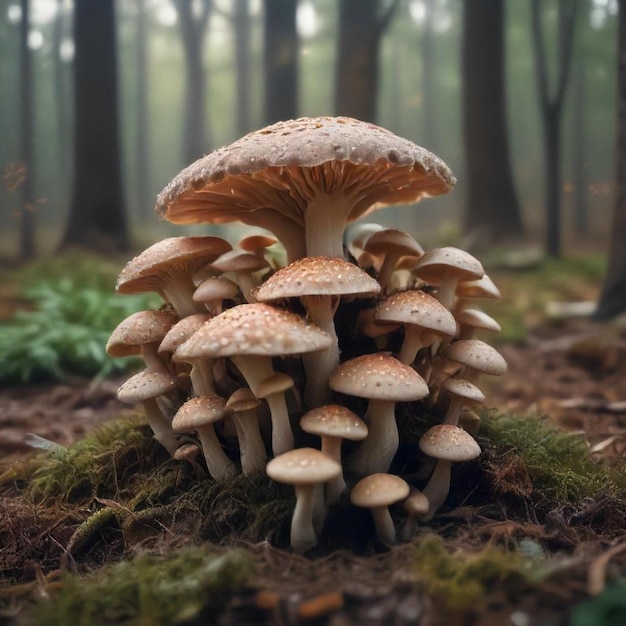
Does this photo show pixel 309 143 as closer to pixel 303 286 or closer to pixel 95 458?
pixel 303 286

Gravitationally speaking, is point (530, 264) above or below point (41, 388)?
above

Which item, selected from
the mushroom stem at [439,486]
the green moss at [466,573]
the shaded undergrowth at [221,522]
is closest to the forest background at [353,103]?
the shaded undergrowth at [221,522]

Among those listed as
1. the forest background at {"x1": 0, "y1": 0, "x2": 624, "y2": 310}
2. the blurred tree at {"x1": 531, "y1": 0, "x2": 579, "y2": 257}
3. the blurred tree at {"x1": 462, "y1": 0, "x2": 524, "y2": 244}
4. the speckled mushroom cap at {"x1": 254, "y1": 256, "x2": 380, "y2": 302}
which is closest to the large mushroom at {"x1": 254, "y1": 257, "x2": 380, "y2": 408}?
the speckled mushroom cap at {"x1": 254, "y1": 256, "x2": 380, "y2": 302}

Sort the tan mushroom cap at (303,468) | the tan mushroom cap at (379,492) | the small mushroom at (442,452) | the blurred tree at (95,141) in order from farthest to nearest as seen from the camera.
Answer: the blurred tree at (95,141)
the small mushroom at (442,452)
the tan mushroom cap at (379,492)
the tan mushroom cap at (303,468)

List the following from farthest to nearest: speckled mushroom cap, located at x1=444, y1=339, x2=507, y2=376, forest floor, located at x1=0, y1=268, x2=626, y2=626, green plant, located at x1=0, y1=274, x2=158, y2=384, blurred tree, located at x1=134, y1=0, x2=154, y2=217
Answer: blurred tree, located at x1=134, y1=0, x2=154, y2=217, green plant, located at x1=0, y1=274, x2=158, y2=384, speckled mushroom cap, located at x1=444, y1=339, x2=507, y2=376, forest floor, located at x1=0, y1=268, x2=626, y2=626

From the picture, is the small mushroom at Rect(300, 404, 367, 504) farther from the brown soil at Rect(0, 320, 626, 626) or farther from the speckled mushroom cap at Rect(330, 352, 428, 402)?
the brown soil at Rect(0, 320, 626, 626)

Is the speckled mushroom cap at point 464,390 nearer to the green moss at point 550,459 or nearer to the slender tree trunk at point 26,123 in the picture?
the green moss at point 550,459

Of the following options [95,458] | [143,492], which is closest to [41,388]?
[95,458]
